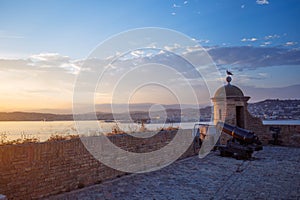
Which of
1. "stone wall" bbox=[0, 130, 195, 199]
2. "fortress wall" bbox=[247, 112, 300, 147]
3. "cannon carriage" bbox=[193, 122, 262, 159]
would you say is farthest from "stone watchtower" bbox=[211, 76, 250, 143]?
"stone wall" bbox=[0, 130, 195, 199]

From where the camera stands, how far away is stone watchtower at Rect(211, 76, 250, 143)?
1573 cm

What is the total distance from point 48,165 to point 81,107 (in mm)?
4816

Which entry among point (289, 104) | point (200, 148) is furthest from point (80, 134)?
point (289, 104)

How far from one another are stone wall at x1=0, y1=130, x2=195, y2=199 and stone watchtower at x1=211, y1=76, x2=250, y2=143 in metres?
9.86

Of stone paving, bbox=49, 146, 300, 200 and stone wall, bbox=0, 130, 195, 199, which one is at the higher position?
stone wall, bbox=0, 130, 195, 199

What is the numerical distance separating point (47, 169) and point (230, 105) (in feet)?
40.2

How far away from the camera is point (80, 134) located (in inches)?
284

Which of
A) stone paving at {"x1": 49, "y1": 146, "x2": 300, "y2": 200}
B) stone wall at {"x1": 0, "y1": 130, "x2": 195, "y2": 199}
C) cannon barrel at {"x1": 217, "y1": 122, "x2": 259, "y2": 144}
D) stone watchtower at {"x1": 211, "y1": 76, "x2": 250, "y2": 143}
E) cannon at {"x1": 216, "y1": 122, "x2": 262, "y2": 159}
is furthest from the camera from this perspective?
stone watchtower at {"x1": 211, "y1": 76, "x2": 250, "y2": 143}

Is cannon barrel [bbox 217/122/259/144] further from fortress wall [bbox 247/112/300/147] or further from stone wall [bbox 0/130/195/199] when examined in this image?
stone wall [bbox 0/130/195/199]

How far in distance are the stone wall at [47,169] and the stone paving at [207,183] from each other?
257 mm

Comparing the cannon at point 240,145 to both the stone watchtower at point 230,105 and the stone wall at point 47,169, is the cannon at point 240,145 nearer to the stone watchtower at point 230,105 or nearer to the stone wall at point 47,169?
the stone watchtower at point 230,105

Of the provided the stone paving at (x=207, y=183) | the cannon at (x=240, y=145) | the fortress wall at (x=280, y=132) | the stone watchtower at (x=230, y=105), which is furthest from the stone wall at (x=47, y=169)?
the fortress wall at (x=280, y=132)

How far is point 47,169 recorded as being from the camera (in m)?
5.83

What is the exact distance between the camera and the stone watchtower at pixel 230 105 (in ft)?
51.6
